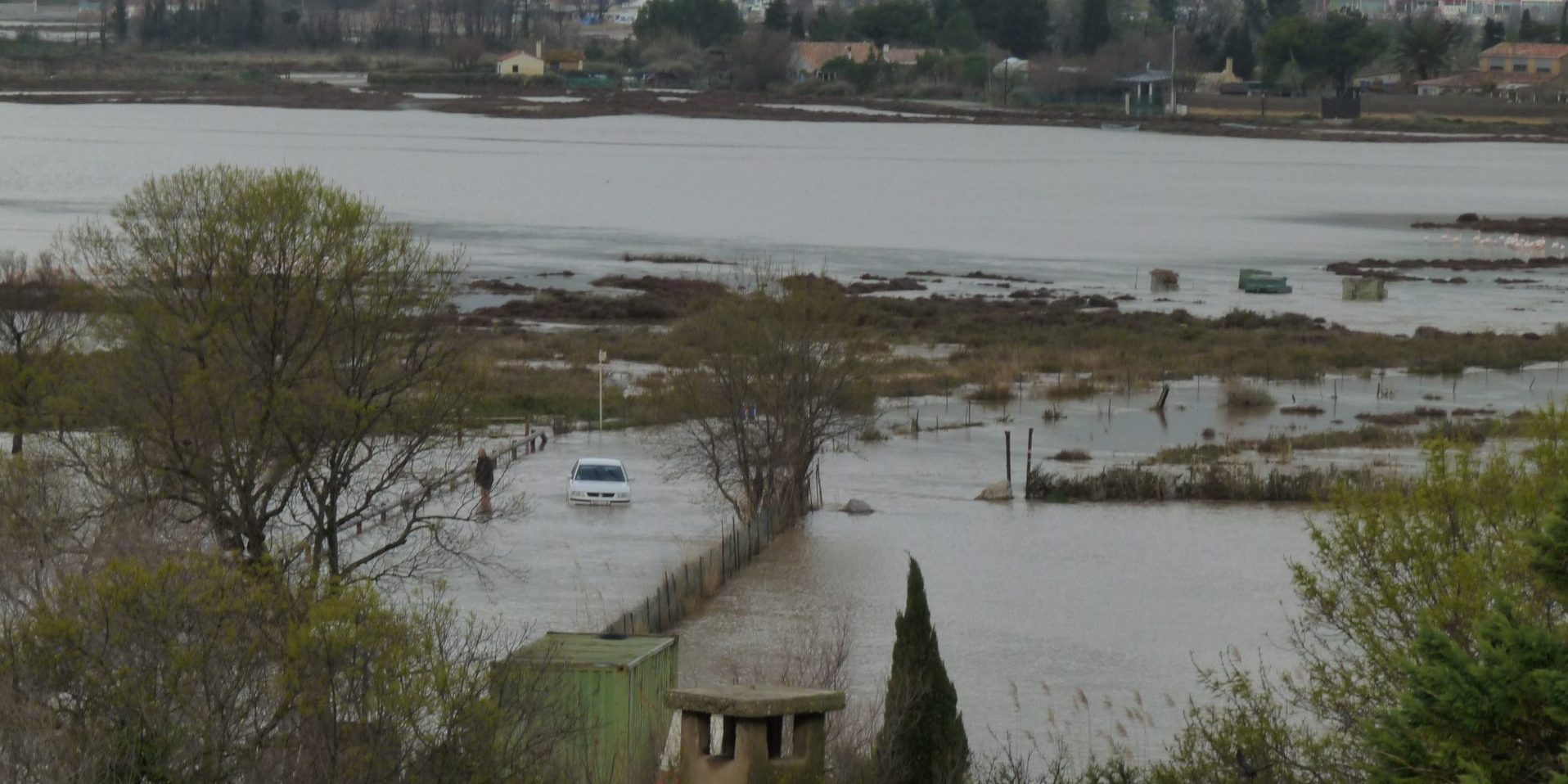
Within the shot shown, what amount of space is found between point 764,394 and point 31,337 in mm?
12101

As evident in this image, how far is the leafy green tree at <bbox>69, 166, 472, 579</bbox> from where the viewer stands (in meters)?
22.5

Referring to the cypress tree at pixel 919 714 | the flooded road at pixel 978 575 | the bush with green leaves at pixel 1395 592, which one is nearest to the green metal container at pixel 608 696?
the cypress tree at pixel 919 714

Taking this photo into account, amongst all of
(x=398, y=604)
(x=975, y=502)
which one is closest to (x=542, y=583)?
(x=398, y=604)

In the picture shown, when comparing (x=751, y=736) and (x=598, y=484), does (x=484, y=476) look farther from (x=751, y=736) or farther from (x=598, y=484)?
(x=751, y=736)

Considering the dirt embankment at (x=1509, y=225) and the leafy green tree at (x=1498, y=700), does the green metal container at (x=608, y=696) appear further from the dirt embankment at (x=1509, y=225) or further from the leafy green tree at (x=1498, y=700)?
the dirt embankment at (x=1509, y=225)

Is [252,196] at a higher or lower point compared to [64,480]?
higher

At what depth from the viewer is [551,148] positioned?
6599 inches

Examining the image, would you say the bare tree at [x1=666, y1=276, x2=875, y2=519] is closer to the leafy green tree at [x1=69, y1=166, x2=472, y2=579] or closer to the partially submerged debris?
the partially submerged debris

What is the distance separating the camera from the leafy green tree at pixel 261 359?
22.5m

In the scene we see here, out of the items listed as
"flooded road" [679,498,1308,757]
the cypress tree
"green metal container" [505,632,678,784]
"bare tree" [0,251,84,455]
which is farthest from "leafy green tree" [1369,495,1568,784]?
"bare tree" [0,251,84,455]

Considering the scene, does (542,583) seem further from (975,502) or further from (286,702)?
(286,702)

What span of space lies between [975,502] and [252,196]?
15.6 m

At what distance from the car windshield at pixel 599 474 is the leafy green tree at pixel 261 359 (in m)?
9.21

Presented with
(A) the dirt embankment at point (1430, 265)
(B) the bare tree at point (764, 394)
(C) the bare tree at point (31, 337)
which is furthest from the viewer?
(A) the dirt embankment at point (1430, 265)
